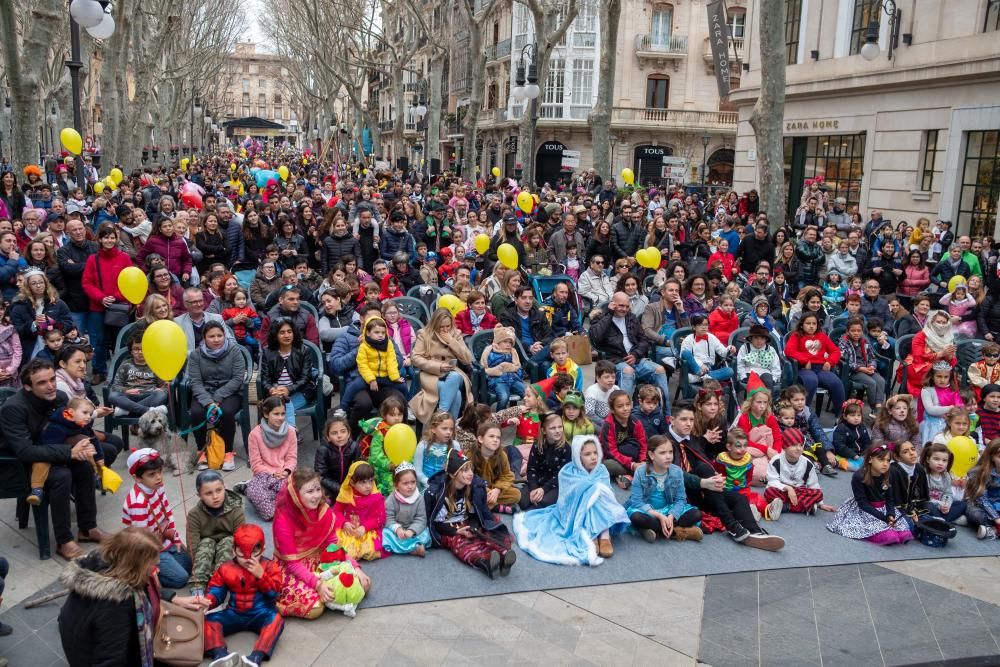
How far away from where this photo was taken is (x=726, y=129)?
1753 inches

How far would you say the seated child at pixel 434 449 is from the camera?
6.36 metres

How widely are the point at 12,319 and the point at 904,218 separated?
18256mm

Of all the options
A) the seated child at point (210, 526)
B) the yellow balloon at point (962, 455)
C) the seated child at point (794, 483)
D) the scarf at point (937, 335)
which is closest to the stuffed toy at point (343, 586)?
the seated child at point (210, 526)

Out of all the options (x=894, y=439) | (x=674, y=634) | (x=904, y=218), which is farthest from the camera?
(x=904, y=218)

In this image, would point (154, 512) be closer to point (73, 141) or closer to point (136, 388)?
point (136, 388)

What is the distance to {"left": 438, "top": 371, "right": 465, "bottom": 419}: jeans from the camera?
7656 mm

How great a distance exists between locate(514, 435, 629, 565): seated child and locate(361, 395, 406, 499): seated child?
3.43 ft

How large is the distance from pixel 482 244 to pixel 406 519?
7.12m

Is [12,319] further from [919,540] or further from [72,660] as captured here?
[919,540]

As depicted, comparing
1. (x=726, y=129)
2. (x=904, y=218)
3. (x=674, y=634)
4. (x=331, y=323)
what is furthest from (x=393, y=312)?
(x=726, y=129)

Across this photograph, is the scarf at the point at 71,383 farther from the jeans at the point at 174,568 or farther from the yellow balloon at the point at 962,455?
the yellow balloon at the point at 962,455

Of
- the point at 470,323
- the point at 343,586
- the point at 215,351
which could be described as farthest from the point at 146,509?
the point at 470,323

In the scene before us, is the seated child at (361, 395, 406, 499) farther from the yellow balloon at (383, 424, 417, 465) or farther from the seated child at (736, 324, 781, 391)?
the seated child at (736, 324, 781, 391)

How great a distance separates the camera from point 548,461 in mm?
6746
